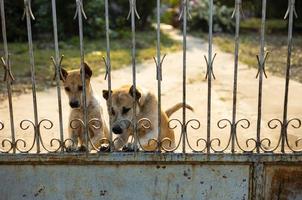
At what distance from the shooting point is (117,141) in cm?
423

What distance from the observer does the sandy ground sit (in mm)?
5512

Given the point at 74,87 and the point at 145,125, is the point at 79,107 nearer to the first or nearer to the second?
the point at 74,87

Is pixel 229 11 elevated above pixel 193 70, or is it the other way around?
pixel 229 11

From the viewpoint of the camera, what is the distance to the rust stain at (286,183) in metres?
3.86

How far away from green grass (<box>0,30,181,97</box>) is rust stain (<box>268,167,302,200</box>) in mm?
4927

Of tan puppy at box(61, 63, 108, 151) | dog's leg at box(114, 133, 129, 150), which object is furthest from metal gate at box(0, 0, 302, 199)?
tan puppy at box(61, 63, 108, 151)

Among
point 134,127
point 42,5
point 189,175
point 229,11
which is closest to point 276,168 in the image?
point 189,175

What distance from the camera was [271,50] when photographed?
11.5 metres

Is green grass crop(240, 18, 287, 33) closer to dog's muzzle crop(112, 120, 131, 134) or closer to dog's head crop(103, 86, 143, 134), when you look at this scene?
dog's head crop(103, 86, 143, 134)

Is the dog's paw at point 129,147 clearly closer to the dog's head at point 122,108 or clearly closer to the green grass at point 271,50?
the dog's head at point 122,108

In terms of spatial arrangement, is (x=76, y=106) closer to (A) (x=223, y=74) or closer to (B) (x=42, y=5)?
(A) (x=223, y=74)

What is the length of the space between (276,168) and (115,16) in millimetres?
12481

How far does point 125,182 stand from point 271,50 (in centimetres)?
834

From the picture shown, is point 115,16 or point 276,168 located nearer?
point 276,168
